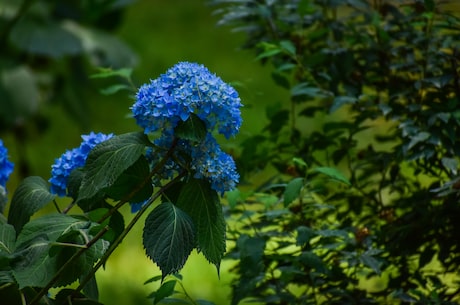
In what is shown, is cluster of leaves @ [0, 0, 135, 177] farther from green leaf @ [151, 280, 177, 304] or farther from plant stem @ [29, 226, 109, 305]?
plant stem @ [29, 226, 109, 305]

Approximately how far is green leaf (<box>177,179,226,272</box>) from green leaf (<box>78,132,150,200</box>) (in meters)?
0.11

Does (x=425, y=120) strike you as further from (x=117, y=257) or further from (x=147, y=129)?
(x=117, y=257)

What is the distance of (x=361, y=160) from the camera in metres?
2.25

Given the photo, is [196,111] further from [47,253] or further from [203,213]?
[47,253]

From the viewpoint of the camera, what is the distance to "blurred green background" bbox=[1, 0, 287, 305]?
11.2 feet

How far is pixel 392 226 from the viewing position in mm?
1980

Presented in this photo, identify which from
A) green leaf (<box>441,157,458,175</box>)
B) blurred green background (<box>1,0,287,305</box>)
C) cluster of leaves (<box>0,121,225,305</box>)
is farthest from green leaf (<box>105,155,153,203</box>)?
green leaf (<box>441,157,458,175</box>)

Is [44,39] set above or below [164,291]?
above

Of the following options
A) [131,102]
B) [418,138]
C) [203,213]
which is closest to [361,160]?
[418,138]

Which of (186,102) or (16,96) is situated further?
(16,96)

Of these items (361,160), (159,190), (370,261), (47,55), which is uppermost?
(47,55)

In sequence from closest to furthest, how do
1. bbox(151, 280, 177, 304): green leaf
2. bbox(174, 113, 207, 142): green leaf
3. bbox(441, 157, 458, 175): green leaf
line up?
bbox(174, 113, 207, 142): green leaf
bbox(151, 280, 177, 304): green leaf
bbox(441, 157, 458, 175): green leaf

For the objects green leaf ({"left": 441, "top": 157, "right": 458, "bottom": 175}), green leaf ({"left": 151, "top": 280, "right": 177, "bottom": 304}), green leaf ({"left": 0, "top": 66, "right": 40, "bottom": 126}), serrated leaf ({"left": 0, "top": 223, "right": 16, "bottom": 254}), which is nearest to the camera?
serrated leaf ({"left": 0, "top": 223, "right": 16, "bottom": 254})

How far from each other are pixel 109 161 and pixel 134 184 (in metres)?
0.09
